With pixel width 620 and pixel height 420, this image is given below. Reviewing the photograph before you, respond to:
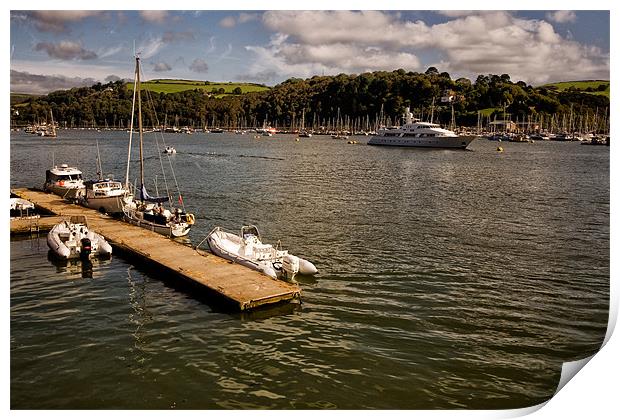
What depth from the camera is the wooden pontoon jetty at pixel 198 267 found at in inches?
650

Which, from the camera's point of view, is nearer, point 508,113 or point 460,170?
point 460,170

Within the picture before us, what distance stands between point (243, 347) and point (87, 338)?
4080 millimetres

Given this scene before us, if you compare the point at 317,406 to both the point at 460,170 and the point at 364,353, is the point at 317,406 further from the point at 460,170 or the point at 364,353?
the point at 460,170

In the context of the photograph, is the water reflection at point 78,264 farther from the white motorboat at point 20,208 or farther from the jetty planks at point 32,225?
the white motorboat at point 20,208

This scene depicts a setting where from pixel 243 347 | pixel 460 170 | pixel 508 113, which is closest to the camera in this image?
pixel 243 347

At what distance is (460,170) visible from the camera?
63.4m

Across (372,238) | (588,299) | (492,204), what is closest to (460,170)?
(492,204)

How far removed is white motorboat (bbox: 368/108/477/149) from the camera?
332 ft

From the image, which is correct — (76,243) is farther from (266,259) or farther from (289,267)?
(289,267)

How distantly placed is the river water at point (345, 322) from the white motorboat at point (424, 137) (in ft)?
232

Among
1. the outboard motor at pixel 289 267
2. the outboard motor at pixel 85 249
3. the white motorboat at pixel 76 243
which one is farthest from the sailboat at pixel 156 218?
the outboard motor at pixel 289 267

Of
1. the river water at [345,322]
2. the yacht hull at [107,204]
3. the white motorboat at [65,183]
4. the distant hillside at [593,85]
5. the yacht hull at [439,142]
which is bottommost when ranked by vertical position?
the river water at [345,322]
